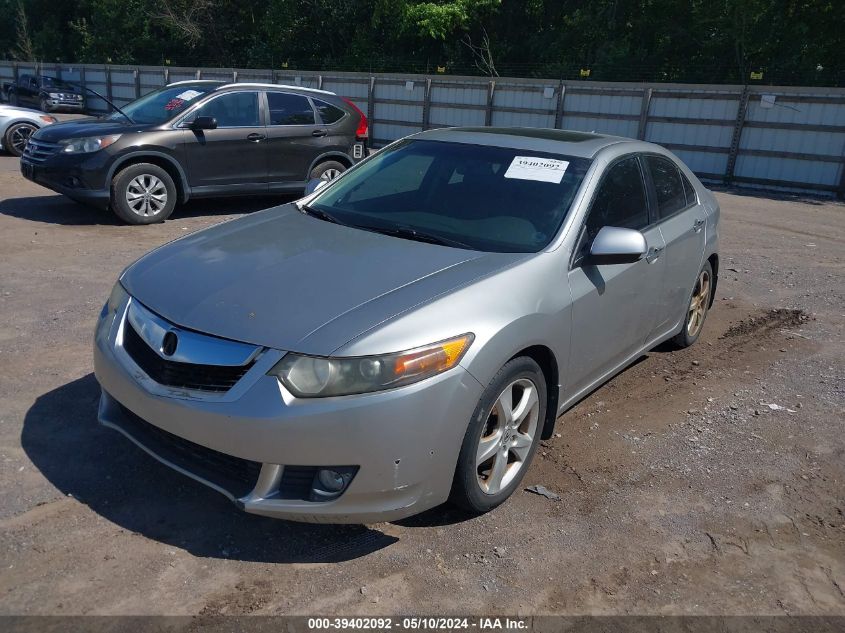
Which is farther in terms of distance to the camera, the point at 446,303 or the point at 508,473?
the point at 508,473

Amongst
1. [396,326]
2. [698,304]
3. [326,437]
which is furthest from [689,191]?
[326,437]

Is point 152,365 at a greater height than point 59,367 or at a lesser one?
greater

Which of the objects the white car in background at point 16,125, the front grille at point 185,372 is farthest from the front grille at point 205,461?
the white car in background at point 16,125

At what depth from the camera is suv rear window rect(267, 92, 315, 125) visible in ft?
32.7

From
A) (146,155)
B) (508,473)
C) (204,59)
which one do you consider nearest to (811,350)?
(508,473)

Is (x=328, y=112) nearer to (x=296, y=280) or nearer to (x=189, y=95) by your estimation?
(x=189, y=95)

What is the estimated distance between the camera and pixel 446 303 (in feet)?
10.3

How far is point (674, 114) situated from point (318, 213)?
49.2ft

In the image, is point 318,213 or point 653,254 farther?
point 653,254

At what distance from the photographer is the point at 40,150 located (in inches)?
349

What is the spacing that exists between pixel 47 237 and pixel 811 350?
7.56 m

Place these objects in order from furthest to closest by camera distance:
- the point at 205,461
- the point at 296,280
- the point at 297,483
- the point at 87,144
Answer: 1. the point at 87,144
2. the point at 296,280
3. the point at 205,461
4. the point at 297,483

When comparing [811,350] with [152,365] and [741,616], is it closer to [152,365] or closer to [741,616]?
[741,616]

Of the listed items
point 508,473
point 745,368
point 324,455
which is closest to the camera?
point 324,455
